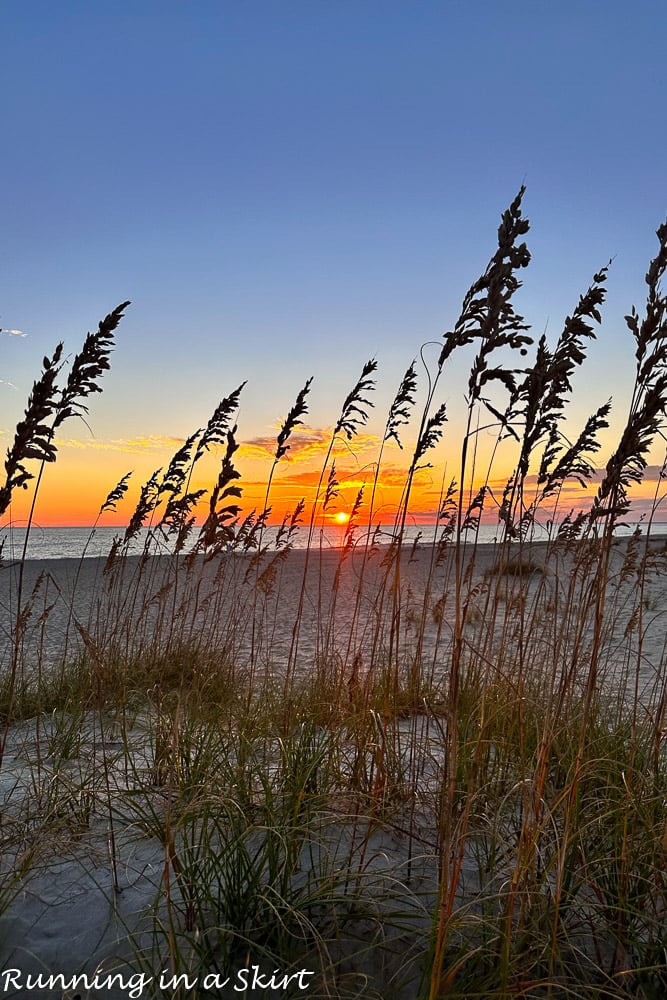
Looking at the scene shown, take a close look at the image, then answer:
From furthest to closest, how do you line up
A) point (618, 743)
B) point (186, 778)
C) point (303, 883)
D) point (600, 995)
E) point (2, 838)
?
point (618, 743) < point (186, 778) < point (2, 838) < point (303, 883) < point (600, 995)

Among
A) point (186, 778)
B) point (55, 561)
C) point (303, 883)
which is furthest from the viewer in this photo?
point (55, 561)

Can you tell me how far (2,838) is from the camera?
2.49 m

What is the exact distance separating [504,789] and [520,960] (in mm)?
986

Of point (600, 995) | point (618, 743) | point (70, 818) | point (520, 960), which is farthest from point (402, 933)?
point (618, 743)

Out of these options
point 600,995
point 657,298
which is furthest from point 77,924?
point 657,298

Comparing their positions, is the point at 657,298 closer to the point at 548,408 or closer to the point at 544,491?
the point at 548,408

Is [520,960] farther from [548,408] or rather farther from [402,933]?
[548,408]

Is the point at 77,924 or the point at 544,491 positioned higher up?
the point at 544,491

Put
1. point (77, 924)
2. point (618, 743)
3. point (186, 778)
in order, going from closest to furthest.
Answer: point (77, 924) < point (186, 778) < point (618, 743)

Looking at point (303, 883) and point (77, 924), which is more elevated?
point (303, 883)

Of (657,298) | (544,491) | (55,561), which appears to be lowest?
(55,561)

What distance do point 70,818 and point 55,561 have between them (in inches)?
1205

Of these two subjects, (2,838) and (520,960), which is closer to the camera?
(520,960)

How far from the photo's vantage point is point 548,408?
2328 millimetres
